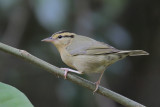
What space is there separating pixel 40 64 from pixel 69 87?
2669mm

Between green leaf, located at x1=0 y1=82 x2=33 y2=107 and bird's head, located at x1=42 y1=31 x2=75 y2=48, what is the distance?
7.25 feet

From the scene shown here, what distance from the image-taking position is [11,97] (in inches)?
59.8

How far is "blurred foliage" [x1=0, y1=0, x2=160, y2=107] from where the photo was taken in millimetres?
4203

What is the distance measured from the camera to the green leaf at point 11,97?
1.46m

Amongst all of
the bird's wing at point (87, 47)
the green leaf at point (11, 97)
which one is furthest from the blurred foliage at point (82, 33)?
the green leaf at point (11, 97)

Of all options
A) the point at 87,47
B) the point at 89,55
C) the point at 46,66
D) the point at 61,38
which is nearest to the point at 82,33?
the point at 61,38

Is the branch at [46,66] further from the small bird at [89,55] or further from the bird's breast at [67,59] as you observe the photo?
the bird's breast at [67,59]

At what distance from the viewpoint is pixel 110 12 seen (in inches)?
177

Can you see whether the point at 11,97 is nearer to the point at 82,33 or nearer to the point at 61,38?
the point at 61,38

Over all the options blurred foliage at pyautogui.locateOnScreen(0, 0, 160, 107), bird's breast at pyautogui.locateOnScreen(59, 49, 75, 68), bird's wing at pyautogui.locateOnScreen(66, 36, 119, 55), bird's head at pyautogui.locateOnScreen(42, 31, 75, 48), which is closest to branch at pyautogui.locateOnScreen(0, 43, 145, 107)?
bird's wing at pyautogui.locateOnScreen(66, 36, 119, 55)

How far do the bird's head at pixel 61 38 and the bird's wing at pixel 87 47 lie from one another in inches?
5.5

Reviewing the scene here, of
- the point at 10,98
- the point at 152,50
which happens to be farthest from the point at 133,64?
the point at 10,98

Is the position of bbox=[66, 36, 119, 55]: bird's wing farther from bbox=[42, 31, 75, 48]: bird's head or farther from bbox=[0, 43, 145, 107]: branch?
bbox=[0, 43, 145, 107]: branch

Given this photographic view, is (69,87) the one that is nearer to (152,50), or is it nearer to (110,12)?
(110,12)
